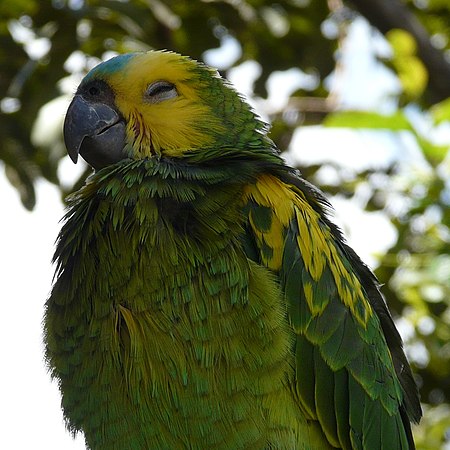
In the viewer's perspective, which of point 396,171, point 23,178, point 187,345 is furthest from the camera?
point 396,171

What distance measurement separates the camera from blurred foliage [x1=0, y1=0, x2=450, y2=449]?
3287 millimetres

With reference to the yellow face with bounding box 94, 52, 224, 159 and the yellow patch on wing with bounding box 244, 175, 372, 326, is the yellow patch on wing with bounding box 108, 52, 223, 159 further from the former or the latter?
the yellow patch on wing with bounding box 244, 175, 372, 326

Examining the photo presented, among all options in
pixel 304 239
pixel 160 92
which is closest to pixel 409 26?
pixel 160 92

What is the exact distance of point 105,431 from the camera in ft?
7.61

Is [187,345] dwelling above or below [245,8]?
below

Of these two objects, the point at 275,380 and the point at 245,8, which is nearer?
the point at 275,380

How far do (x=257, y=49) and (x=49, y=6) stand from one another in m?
1.06

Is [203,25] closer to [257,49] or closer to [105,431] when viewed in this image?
[257,49]

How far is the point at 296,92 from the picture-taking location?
4453 mm

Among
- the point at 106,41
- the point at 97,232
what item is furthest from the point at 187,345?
the point at 106,41

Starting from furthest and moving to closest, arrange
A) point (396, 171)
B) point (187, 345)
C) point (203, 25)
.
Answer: point (396, 171) → point (203, 25) → point (187, 345)

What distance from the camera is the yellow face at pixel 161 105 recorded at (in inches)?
102

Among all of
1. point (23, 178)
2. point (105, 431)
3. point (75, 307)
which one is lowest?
point (105, 431)

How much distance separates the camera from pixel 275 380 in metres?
2.25
